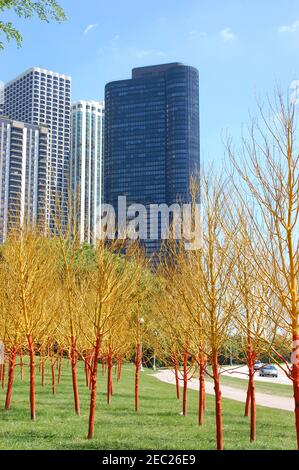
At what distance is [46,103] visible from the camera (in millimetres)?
154875

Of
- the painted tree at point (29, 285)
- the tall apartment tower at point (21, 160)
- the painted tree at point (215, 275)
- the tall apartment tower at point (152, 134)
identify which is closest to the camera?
the painted tree at point (215, 275)

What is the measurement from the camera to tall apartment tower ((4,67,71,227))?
Answer: 151 meters

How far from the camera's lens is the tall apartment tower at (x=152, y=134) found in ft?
477

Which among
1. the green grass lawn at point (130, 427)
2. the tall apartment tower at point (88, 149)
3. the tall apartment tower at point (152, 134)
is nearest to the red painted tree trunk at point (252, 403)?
the green grass lawn at point (130, 427)

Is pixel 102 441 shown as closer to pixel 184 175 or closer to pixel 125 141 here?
pixel 184 175

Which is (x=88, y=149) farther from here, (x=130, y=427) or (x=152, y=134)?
(x=130, y=427)

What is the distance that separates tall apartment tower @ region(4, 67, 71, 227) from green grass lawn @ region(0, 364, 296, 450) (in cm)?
13429

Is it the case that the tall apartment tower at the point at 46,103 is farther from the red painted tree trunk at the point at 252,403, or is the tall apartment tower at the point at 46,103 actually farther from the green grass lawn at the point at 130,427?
the red painted tree trunk at the point at 252,403

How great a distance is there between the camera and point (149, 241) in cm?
13125

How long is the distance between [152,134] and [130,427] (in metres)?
144

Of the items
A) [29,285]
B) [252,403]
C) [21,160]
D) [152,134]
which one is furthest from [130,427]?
[152,134]

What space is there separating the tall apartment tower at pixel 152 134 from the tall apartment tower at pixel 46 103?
1305cm

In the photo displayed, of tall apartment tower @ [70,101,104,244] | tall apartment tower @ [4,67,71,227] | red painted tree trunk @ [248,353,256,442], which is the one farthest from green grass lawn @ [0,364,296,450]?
tall apartment tower @ [4,67,71,227]
